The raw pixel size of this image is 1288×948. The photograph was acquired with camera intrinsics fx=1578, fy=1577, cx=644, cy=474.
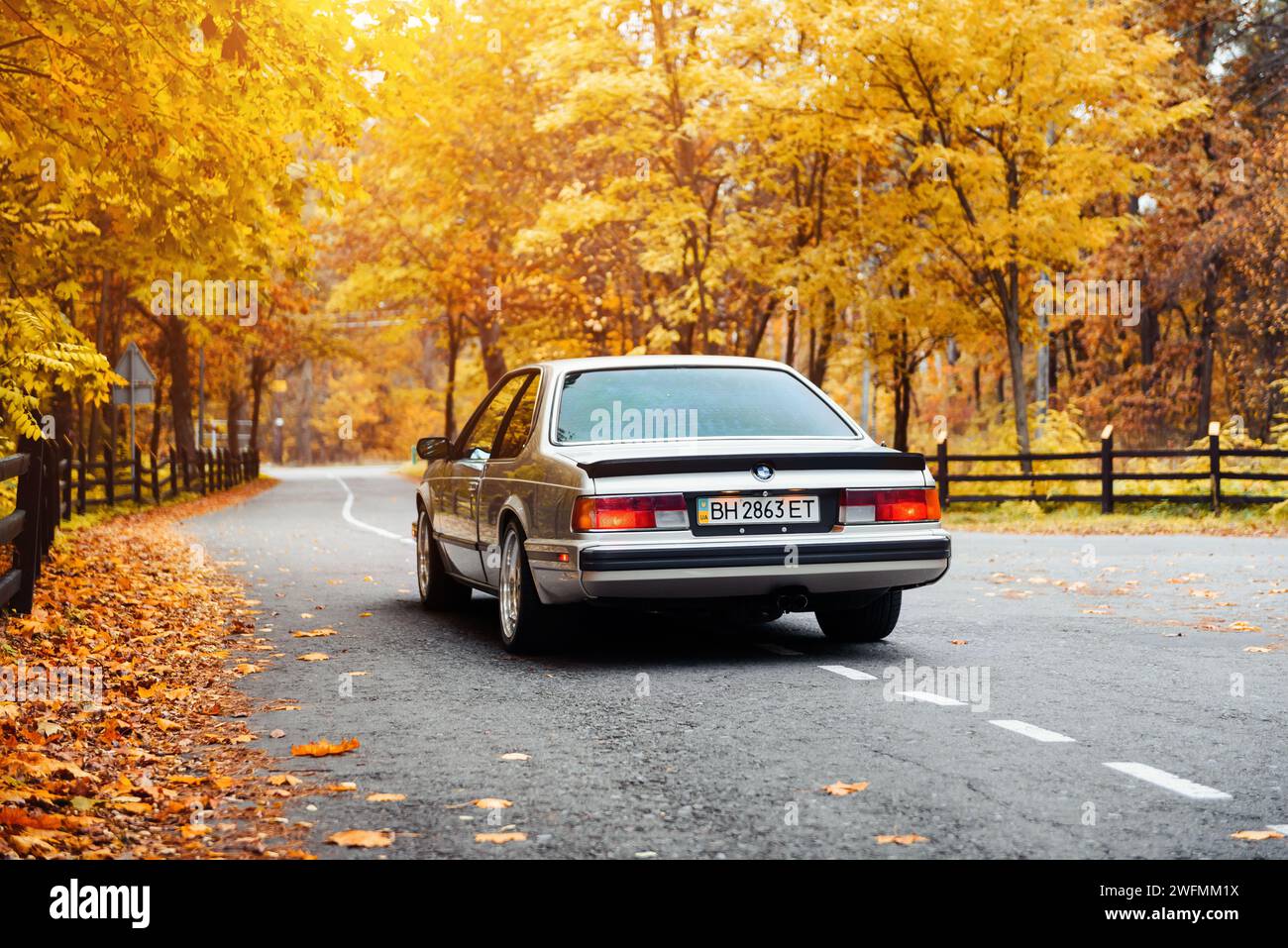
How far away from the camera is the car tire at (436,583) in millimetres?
11508

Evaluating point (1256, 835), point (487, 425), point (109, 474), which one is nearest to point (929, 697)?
point (1256, 835)

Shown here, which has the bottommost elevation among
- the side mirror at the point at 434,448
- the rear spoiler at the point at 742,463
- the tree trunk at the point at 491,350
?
the rear spoiler at the point at 742,463

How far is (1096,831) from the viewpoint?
4.95 metres

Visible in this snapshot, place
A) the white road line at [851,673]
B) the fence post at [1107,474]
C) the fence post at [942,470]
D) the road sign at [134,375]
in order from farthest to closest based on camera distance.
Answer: the road sign at [134,375] → the fence post at [942,470] → the fence post at [1107,474] → the white road line at [851,673]

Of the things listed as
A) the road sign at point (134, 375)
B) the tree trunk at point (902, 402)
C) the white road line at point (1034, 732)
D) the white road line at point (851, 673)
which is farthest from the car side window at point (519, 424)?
the tree trunk at point (902, 402)

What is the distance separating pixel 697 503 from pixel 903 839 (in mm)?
3577

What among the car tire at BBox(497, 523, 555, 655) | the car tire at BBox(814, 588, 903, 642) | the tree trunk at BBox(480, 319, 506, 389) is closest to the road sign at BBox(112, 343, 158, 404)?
the tree trunk at BBox(480, 319, 506, 389)

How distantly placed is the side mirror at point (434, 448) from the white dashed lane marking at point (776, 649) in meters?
2.82

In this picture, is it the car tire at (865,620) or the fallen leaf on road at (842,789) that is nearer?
the fallen leaf on road at (842,789)

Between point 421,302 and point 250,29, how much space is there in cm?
4233

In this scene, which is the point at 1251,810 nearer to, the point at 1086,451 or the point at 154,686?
the point at 154,686

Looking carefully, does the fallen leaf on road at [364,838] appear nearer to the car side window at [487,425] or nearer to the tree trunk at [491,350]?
the car side window at [487,425]

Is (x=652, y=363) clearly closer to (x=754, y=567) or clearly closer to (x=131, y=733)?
(x=754, y=567)

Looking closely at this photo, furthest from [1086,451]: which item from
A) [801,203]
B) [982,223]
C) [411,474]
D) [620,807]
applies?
[411,474]
